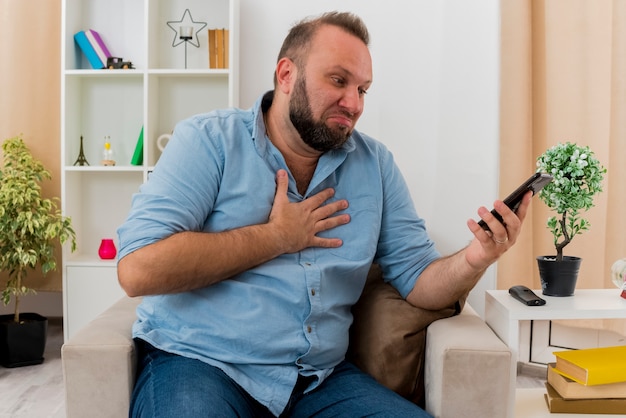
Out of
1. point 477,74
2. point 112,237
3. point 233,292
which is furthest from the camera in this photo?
point 112,237

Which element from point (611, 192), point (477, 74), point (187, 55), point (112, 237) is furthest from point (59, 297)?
point (611, 192)

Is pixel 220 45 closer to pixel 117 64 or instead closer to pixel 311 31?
pixel 117 64

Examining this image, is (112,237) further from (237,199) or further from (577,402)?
(577,402)

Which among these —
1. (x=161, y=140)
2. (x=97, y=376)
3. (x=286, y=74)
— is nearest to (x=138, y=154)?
(x=161, y=140)

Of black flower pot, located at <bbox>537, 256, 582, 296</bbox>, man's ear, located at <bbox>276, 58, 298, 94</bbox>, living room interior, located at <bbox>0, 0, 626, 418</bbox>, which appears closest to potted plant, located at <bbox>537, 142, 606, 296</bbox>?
black flower pot, located at <bbox>537, 256, 582, 296</bbox>

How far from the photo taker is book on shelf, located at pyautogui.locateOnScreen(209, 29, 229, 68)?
3172 mm

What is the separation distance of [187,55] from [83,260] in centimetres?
100

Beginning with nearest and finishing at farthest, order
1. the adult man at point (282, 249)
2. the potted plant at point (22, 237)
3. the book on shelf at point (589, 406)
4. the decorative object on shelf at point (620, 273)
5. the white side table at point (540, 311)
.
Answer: the adult man at point (282, 249) → the white side table at point (540, 311) → the book on shelf at point (589, 406) → the decorative object on shelf at point (620, 273) → the potted plant at point (22, 237)

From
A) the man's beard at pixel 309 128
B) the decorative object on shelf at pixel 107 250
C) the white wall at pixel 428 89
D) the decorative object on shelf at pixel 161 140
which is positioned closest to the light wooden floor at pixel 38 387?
the white wall at pixel 428 89

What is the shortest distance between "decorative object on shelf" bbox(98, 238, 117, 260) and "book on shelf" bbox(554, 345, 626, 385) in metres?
2.02

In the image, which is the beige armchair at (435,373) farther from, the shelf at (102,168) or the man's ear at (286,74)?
the shelf at (102,168)

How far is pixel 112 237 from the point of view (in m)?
3.46

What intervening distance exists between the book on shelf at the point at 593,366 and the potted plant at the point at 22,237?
2.04 meters

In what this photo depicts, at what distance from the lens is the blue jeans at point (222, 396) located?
1.41m
